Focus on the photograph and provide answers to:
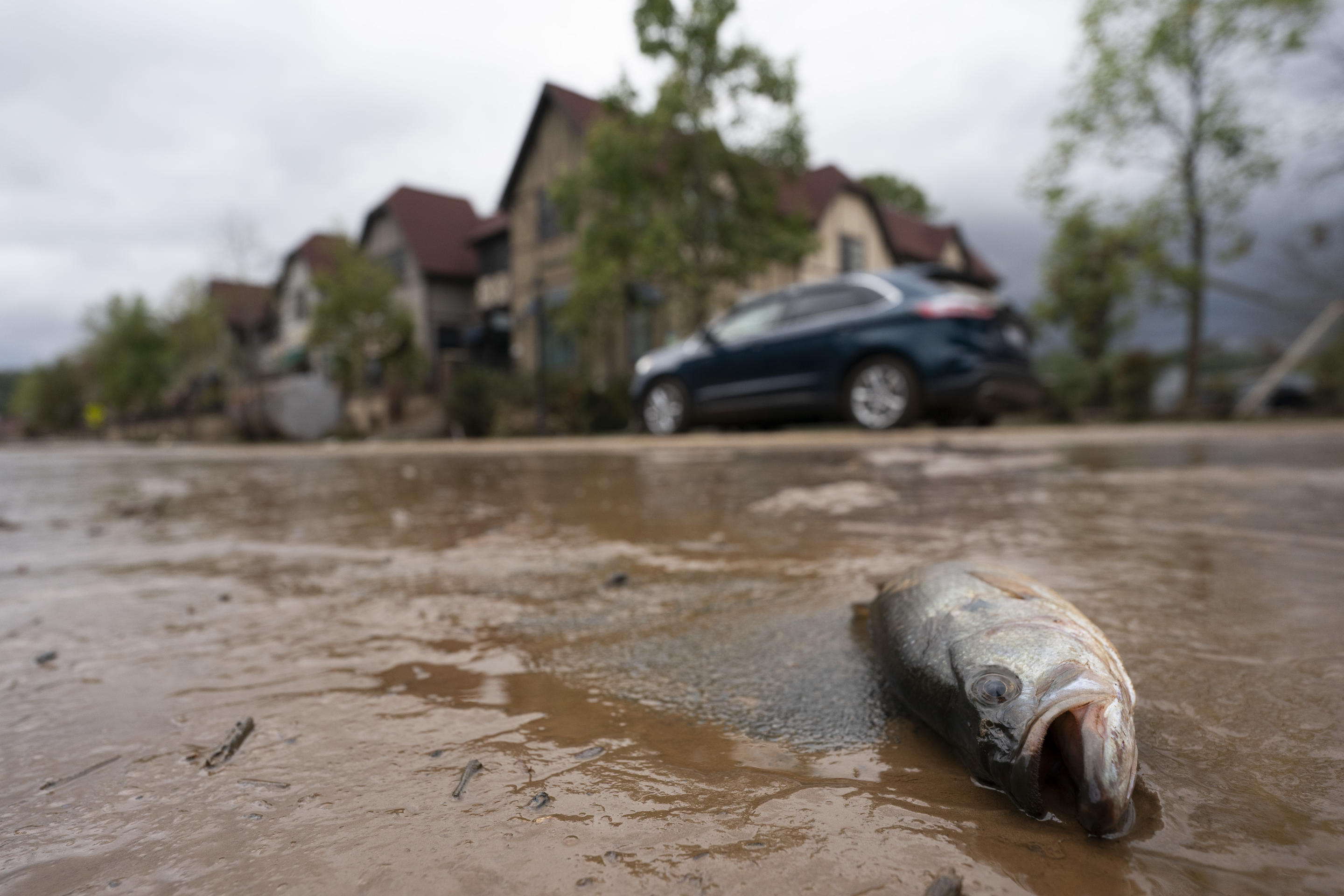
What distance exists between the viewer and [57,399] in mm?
48594

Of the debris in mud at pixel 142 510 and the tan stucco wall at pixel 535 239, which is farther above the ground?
the tan stucco wall at pixel 535 239

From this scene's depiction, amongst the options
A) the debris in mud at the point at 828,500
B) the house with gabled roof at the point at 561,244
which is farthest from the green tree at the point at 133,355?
the debris in mud at the point at 828,500

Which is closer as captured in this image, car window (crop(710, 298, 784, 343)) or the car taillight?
the car taillight

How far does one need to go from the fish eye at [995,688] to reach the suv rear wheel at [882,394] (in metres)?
6.62

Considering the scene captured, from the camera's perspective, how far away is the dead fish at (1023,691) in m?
0.93

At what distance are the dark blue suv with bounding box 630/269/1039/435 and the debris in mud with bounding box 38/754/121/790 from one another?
706 centimetres

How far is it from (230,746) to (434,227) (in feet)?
99.6

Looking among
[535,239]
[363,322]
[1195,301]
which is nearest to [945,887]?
[1195,301]

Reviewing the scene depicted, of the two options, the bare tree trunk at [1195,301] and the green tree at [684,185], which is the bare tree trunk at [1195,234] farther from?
the green tree at [684,185]

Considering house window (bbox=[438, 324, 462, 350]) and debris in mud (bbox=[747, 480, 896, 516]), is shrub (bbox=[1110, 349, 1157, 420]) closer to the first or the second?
debris in mud (bbox=[747, 480, 896, 516])

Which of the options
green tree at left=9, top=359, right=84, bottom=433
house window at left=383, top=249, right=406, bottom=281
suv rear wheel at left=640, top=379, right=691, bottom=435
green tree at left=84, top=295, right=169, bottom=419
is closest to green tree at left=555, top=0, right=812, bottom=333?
suv rear wheel at left=640, top=379, right=691, bottom=435

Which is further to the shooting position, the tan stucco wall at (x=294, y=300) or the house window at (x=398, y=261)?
the tan stucco wall at (x=294, y=300)

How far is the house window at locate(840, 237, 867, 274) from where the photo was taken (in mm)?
23766

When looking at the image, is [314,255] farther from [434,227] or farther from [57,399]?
[57,399]
